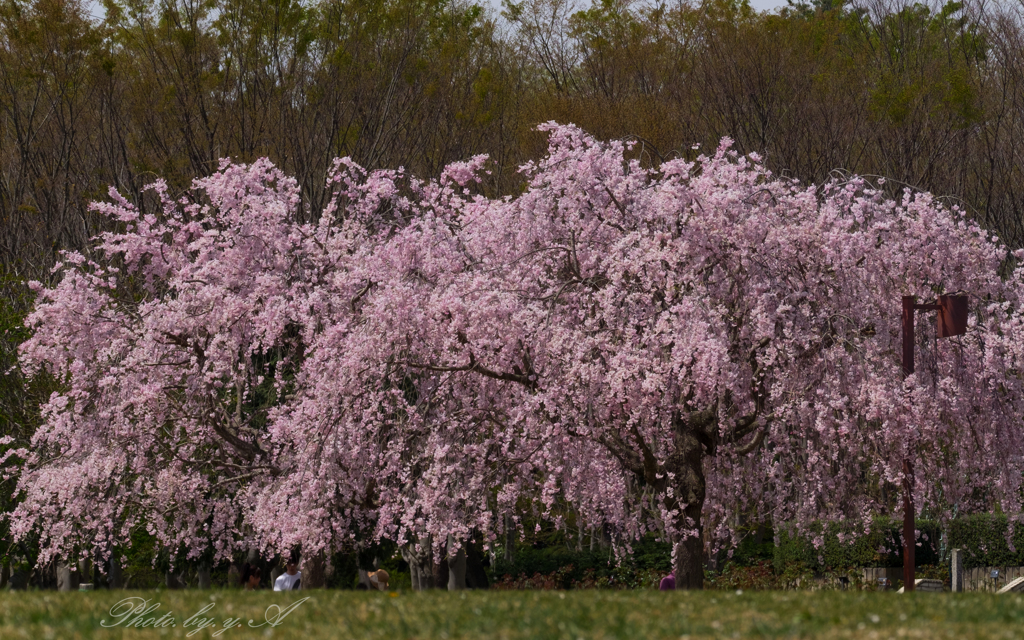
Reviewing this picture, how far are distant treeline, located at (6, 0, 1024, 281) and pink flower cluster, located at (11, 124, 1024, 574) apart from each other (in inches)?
312

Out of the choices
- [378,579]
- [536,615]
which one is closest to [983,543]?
[378,579]

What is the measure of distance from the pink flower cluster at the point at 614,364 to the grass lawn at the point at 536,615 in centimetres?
453

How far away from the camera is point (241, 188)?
19.4 m

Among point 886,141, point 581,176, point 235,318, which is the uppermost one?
point 886,141

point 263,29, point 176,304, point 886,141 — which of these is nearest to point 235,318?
point 176,304

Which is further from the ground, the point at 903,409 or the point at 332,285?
the point at 332,285

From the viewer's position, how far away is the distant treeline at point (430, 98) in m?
25.9

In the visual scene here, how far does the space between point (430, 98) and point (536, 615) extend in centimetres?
2124

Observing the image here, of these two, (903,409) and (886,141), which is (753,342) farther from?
(886,141)

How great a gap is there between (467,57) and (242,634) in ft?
77.5

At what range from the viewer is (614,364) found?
44.0 feet

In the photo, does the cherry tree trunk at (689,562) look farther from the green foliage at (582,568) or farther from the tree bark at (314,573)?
the green foliage at (582,568)

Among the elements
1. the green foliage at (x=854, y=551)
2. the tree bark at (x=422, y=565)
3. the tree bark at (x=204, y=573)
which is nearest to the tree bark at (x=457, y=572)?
the tree bark at (x=422, y=565)
